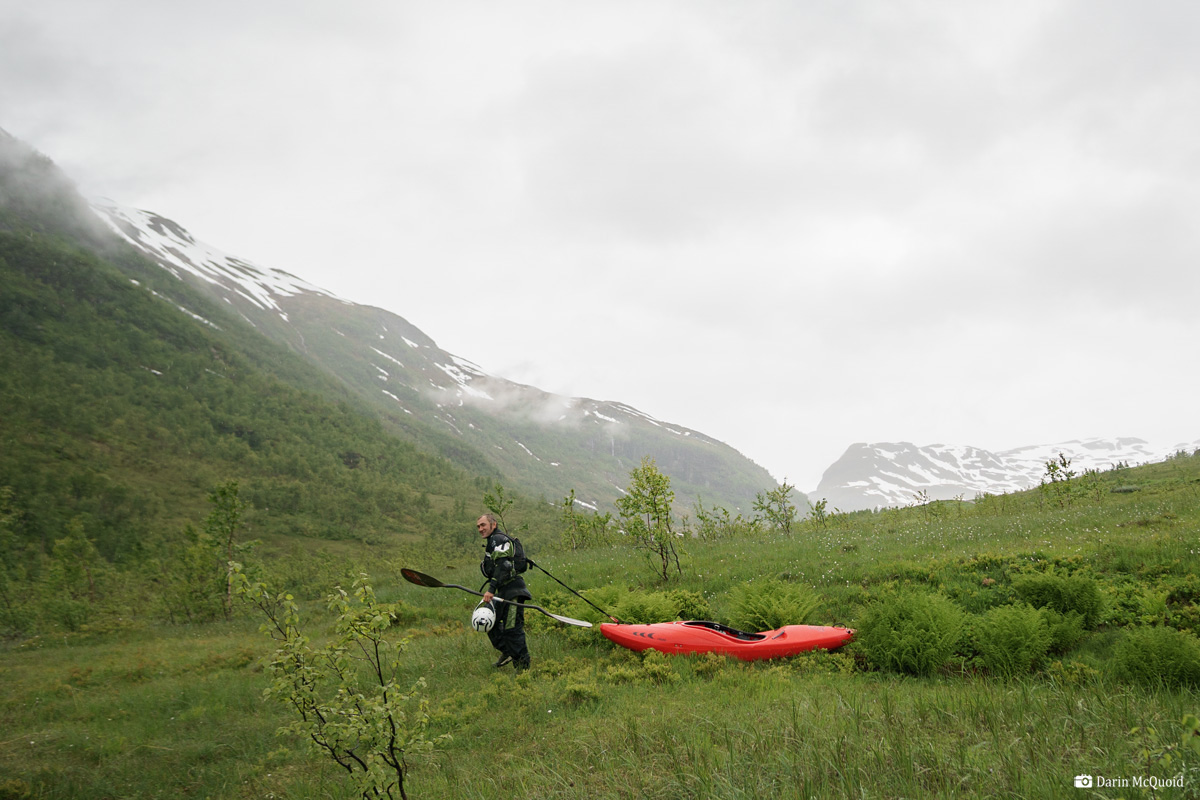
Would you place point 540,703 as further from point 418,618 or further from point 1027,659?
point 418,618

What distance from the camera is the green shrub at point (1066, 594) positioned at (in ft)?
27.9

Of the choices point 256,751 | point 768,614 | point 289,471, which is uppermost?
point 768,614

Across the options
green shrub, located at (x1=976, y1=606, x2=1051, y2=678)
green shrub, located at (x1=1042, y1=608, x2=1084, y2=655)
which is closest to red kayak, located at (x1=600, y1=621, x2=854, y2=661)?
green shrub, located at (x1=976, y1=606, x2=1051, y2=678)

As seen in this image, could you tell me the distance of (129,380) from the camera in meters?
121

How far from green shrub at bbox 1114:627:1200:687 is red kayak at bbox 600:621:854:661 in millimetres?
3792

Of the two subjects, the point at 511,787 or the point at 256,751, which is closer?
the point at 511,787

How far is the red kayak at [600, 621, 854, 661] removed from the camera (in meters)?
9.31

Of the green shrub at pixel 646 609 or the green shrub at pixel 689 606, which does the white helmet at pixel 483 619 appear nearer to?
the green shrub at pixel 646 609

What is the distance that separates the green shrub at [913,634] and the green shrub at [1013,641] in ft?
1.34

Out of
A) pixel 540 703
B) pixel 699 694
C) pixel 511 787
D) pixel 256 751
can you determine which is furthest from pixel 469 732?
pixel 256 751

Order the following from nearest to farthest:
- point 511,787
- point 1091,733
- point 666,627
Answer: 1. point 1091,733
2. point 511,787
3. point 666,627

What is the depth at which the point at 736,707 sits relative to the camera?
681 cm

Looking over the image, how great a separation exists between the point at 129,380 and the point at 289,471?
41027mm

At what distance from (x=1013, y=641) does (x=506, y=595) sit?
844 cm
